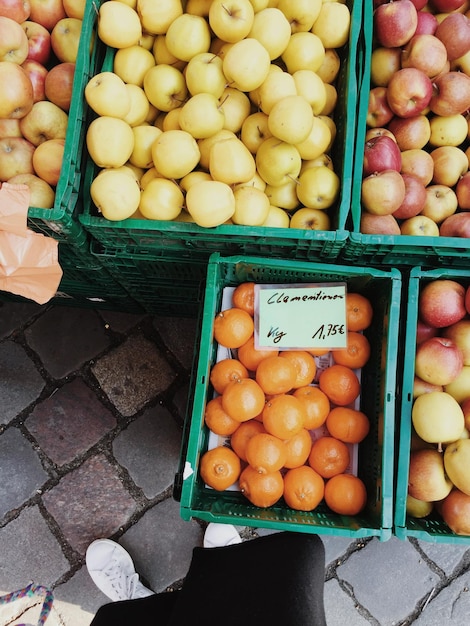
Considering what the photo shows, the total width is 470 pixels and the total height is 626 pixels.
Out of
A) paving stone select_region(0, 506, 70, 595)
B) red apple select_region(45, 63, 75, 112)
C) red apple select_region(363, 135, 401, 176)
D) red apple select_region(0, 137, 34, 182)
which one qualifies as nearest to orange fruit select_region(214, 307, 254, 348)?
red apple select_region(363, 135, 401, 176)

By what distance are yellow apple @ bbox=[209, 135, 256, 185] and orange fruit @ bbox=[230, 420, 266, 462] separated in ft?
2.26

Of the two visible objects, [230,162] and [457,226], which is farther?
[457,226]

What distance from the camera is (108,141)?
138 centimetres

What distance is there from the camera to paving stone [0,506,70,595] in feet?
6.57

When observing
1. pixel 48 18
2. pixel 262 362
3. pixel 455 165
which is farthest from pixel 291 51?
pixel 262 362

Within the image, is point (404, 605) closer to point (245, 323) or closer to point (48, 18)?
point (245, 323)

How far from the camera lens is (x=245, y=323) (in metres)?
1.50

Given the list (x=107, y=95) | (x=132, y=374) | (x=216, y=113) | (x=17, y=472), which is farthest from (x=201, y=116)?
(x=17, y=472)

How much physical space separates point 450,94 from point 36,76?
1.27 metres

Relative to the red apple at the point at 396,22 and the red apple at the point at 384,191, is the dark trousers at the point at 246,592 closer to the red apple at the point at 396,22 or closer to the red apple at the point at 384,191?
the red apple at the point at 384,191

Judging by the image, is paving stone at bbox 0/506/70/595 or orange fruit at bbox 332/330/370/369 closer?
orange fruit at bbox 332/330/370/369

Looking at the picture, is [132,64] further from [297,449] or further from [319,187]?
[297,449]

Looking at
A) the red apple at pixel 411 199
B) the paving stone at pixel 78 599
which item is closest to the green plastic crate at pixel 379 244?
the red apple at pixel 411 199

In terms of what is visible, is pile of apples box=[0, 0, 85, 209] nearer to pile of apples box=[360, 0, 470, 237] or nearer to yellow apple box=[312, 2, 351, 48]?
yellow apple box=[312, 2, 351, 48]
